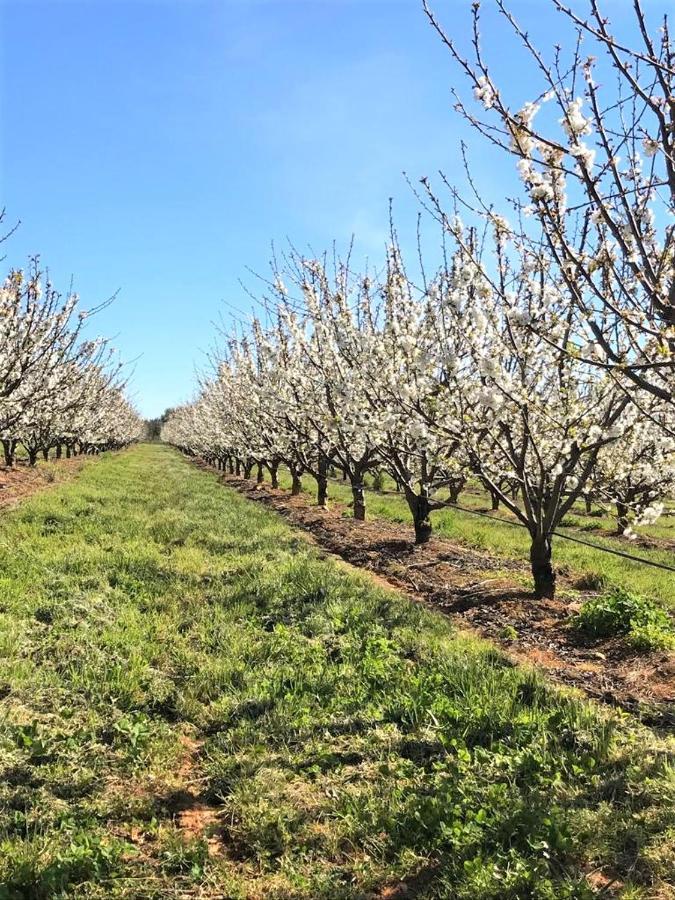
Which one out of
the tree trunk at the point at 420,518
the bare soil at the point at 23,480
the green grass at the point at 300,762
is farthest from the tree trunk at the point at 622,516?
the bare soil at the point at 23,480

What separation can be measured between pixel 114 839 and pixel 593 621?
5.60m

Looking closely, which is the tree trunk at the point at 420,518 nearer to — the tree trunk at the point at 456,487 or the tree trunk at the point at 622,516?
the tree trunk at the point at 456,487

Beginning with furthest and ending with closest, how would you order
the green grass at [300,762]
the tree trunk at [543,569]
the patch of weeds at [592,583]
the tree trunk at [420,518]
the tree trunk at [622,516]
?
the tree trunk at [420,518]
the patch of weeds at [592,583]
the tree trunk at [543,569]
the tree trunk at [622,516]
the green grass at [300,762]

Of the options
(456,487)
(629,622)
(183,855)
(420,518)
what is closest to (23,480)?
(456,487)

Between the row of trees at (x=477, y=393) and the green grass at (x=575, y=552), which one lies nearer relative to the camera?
the row of trees at (x=477, y=393)

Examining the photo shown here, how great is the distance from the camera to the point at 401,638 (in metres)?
6.13

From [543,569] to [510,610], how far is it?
35.7 inches

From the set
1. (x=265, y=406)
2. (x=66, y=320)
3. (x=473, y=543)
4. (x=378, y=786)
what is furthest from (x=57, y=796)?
(x=265, y=406)

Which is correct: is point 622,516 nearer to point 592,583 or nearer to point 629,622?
point 629,622

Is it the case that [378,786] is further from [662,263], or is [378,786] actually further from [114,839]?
[662,263]

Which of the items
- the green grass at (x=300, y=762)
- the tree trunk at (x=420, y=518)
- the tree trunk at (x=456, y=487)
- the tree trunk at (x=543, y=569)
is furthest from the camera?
the tree trunk at (x=456, y=487)

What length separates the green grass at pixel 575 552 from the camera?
31.3ft

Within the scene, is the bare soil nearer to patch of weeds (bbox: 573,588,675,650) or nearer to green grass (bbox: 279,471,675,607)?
green grass (bbox: 279,471,675,607)

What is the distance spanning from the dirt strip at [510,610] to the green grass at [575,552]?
24.5 inches
